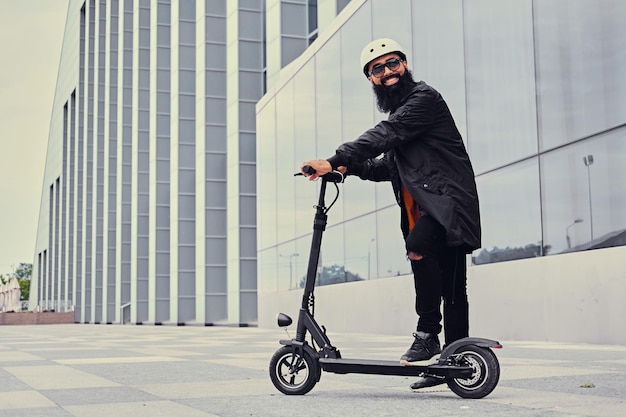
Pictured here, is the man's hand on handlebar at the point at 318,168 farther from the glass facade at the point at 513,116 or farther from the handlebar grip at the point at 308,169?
the glass facade at the point at 513,116

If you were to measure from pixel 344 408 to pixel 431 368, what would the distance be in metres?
0.51

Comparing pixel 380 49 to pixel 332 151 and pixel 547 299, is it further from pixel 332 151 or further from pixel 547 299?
pixel 332 151

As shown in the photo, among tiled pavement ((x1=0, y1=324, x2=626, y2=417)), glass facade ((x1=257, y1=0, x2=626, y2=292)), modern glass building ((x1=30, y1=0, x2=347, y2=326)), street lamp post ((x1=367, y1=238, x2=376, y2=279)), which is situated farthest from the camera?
modern glass building ((x1=30, y1=0, x2=347, y2=326))

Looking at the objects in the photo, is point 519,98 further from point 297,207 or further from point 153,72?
point 153,72

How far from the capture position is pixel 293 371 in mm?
4500

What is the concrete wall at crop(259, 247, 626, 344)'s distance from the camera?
32.5ft

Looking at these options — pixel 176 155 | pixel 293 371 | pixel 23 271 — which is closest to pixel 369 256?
pixel 293 371

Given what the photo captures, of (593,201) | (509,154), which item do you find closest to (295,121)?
(509,154)

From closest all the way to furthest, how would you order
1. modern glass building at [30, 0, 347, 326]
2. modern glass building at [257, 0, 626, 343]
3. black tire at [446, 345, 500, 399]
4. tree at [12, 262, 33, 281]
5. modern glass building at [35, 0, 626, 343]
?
black tire at [446, 345, 500, 399]
modern glass building at [257, 0, 626, 343]
modern glass building at [35, 0, 626, 343]
modern glass building at [30, 0, 347, 326]
tree at [12, 262, 33, 281]

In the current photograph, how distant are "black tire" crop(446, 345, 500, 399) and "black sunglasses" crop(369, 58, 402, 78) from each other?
1.49 metres

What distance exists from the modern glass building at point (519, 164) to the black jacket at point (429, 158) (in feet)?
20.3

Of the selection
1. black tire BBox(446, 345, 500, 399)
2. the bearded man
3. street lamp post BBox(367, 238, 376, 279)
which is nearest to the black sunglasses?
the bearded man

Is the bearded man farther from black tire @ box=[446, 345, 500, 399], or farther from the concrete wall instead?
the concrete wall

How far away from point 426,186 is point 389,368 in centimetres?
93
